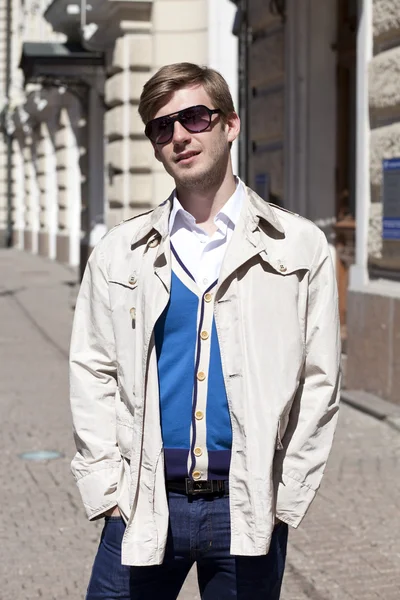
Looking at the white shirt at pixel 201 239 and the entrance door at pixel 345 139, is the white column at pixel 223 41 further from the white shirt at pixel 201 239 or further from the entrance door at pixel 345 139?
the white shirt at pixel 201 239

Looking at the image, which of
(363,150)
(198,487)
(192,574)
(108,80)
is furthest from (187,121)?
(108,80)

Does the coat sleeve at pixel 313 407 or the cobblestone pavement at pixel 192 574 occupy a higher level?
the coat sleeve at pixel 313 407

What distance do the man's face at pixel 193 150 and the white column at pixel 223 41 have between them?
463 inches

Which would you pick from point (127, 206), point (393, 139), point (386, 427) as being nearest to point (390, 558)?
point (386, 427)

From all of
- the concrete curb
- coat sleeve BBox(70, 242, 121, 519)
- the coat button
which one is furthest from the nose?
the concrete curb

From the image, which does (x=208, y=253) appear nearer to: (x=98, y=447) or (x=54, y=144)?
(x=98, y=447)

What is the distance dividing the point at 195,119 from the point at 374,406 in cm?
611

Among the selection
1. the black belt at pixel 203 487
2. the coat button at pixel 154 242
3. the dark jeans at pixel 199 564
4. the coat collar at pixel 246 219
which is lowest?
the dark jeans at pixel 199 564

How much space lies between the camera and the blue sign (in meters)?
8.88

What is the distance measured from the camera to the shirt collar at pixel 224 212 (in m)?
2.90

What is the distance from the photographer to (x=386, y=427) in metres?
8.30

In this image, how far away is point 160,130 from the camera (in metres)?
2.91

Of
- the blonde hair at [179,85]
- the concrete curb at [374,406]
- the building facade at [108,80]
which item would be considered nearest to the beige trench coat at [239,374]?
the blonde hair at [179,85]

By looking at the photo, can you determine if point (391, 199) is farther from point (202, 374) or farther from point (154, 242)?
point (202, 374)
